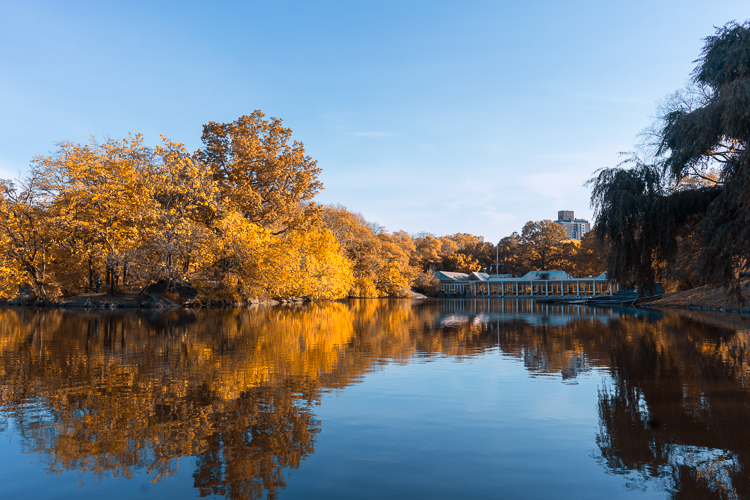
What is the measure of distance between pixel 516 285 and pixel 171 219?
2462 inches

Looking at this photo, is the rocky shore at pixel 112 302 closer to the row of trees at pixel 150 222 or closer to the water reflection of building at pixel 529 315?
the row of trees at pixel 150 222

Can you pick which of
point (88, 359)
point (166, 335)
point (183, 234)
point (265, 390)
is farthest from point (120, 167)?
point (265, 390)

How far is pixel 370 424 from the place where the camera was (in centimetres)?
610

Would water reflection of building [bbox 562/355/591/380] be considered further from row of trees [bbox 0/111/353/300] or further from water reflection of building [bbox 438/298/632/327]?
row of trees [bbox 0/111/353/300]

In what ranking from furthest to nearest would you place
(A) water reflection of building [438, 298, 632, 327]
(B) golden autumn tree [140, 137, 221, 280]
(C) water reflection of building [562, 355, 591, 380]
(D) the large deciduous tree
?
(D) the large deciduous tree < (B) golden autumn tree [140, 137, 221, 280] < (A) water reflection of building [438, 298, 632, 327] < (C) water reflection of building [562, 355, 591, 380]

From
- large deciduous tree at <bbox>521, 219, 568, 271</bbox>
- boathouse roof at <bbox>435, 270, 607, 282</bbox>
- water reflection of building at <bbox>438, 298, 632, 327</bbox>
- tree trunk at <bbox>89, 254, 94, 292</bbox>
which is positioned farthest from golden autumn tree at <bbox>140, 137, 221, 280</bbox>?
large deciduous tree at <bbox>521, 219, 568, 271</bbox>

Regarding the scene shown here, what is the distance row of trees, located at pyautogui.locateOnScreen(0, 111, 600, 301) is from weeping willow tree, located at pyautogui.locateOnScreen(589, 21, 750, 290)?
79.7 feet

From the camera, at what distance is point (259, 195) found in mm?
36344

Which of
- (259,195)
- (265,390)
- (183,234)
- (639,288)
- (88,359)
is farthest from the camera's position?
(259,195)

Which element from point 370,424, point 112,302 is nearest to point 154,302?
point 112,302

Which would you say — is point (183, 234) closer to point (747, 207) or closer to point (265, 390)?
point (265, 390)

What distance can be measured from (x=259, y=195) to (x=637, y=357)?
2957 cm

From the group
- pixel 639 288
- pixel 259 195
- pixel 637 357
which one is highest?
pixel 259 195

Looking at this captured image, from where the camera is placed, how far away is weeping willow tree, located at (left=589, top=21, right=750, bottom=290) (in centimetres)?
1181
